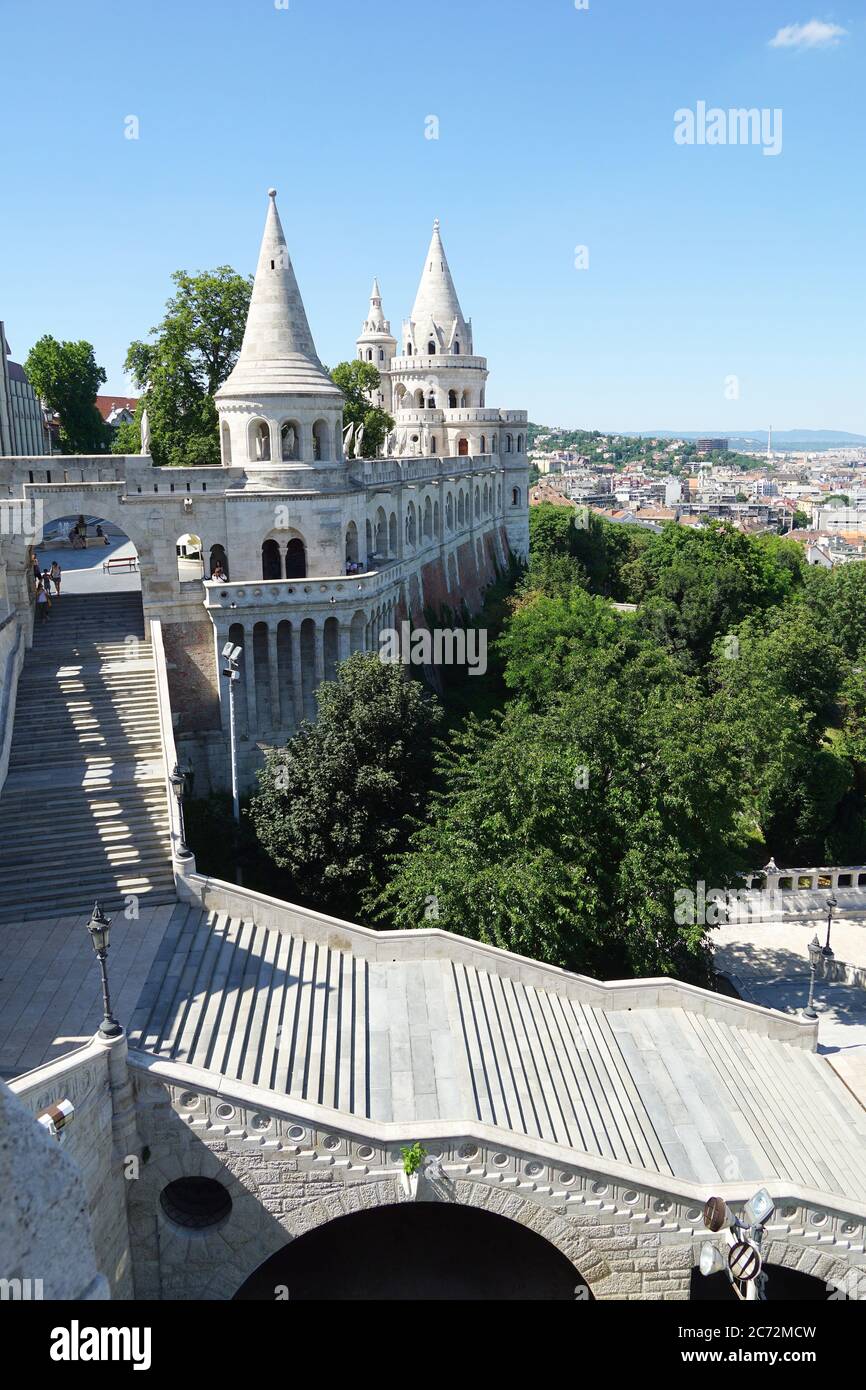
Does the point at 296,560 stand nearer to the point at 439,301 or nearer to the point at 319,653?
the point at 319,653

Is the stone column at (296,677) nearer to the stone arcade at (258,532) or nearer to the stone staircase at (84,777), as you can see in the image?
the stone arcade at (258,532)

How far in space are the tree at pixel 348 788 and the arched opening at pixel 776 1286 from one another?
911 centimetres

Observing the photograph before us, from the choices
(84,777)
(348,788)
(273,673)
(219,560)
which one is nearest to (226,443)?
(219,560)

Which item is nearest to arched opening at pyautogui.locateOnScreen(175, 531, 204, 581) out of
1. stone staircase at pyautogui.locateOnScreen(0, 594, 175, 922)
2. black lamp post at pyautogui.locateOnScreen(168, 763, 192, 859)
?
stone staircase at pyautogui.locateOnScreen(0, 594, 175, 922)

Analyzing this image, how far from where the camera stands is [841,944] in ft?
80.4

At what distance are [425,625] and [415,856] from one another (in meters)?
17.8

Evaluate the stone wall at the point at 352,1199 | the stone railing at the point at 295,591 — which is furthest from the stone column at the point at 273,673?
the stone wall at the point at 352,1199

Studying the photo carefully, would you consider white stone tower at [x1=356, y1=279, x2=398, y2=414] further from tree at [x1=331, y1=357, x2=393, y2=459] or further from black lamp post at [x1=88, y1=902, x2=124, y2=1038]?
black lamp post at [x1=88, y1=902, x2=124, y2=1038]

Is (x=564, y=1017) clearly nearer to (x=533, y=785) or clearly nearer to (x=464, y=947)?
(x=464, y=947)

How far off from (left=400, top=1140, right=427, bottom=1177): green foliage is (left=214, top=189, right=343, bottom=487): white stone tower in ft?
61.4

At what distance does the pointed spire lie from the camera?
174ft

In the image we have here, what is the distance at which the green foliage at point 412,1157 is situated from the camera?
12359 millimetres

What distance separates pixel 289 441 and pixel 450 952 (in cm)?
1636

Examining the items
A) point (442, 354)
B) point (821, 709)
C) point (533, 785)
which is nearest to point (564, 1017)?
point (533, 785)
